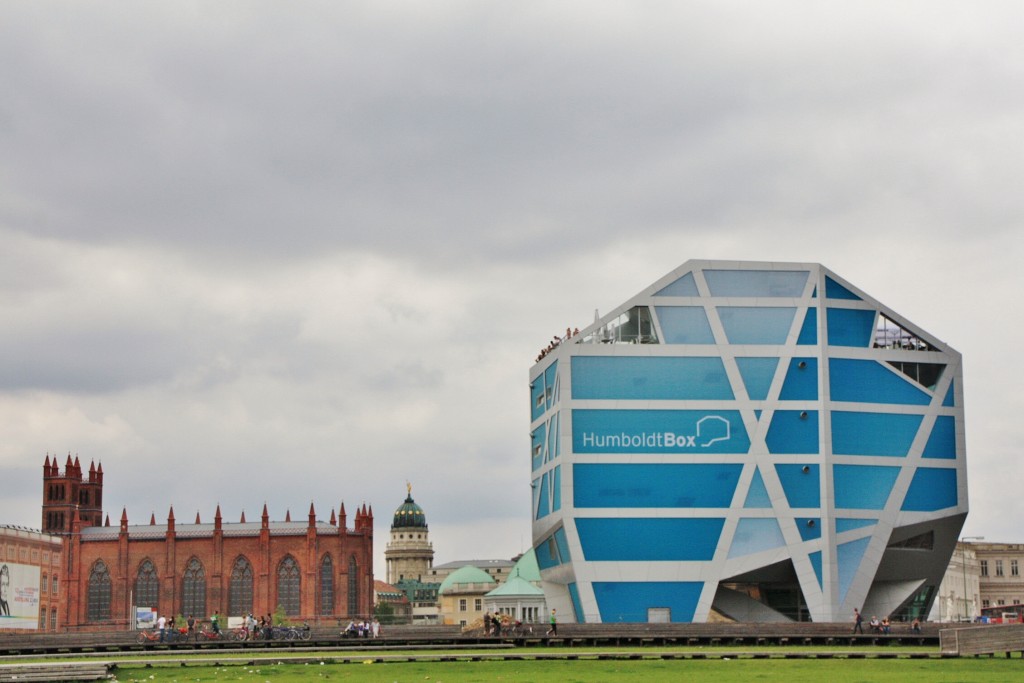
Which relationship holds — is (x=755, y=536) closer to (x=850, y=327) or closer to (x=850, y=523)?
(x=850, y=523)

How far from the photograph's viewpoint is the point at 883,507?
79688 mm

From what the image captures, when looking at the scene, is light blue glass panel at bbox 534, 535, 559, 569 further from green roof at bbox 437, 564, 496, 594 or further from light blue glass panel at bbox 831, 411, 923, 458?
green roof at bbox 437, 564, 496, 594

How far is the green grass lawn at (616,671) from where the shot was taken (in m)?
37.3

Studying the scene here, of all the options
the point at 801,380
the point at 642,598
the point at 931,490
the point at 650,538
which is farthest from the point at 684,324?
the point at 931,490

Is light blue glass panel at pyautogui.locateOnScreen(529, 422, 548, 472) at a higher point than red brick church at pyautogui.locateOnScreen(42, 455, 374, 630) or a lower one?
higher

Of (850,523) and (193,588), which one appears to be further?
(193,588)

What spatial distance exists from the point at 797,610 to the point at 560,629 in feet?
65.4

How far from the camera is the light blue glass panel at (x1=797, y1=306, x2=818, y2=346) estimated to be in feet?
264

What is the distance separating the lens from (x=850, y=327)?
81.6 m

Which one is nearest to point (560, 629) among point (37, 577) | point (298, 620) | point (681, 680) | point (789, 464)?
point (789, 464)

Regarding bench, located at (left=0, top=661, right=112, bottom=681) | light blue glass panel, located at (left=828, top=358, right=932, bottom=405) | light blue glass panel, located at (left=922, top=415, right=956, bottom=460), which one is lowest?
bench, located at (left=0, top=661, right=112, bottom=681)

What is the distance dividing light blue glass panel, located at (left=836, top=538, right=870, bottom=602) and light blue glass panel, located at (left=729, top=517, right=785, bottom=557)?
11.7 ft

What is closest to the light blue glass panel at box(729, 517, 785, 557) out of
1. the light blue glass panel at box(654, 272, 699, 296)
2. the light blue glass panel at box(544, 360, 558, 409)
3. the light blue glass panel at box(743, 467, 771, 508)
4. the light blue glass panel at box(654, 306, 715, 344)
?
the light blue glass panel at box(743, 467, 771, 508)

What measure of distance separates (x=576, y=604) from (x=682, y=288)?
19.3 m
